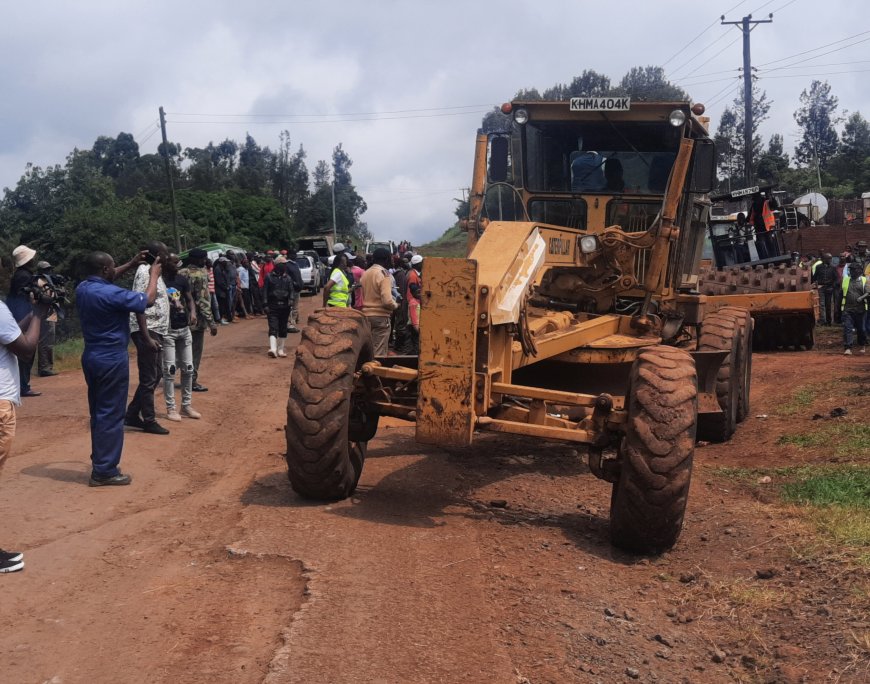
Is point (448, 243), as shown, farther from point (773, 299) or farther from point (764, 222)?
point (773, 299)

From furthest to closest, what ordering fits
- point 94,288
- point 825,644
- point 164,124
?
point 164,124, point 94,288, point 825,644

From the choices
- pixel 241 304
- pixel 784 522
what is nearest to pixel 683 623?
pixel 784 522

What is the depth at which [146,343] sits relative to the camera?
8.74 meters

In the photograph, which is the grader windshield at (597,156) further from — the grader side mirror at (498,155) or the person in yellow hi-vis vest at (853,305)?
the person in yellow hi-vis vest at (853,305)

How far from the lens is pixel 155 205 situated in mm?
42406

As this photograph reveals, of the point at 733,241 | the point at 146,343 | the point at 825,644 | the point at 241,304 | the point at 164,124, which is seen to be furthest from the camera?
the point at 164,124

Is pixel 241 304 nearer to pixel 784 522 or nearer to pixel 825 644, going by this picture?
pixel 784 522

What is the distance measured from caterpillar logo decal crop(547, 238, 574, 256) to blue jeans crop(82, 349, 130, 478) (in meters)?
3.59

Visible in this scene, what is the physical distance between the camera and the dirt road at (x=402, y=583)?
4.21 metres

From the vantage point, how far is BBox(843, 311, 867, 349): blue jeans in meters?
17.9

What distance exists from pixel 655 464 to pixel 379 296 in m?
5.54

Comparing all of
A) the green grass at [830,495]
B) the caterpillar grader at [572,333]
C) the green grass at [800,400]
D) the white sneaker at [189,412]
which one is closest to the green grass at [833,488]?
the green grass at [830,495]

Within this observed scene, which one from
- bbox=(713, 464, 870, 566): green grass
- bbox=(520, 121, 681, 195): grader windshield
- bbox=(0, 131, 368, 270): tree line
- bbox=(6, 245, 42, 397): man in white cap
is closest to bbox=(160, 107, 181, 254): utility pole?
bbox=(0, 131, 368, 270): tree line

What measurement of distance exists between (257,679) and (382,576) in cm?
135
